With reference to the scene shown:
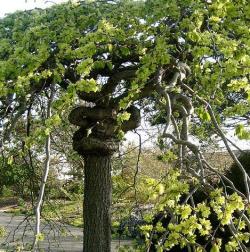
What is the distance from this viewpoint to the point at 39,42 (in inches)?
137

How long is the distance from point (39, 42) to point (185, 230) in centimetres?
170

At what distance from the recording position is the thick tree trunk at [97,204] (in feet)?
14.5

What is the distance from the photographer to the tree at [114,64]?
297 centimetres

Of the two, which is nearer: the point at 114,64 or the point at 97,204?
the point at 114,64

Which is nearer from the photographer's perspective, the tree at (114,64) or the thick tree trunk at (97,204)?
the tree at (114,64)

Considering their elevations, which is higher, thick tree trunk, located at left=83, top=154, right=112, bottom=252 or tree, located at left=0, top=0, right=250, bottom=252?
tree, located at left=0, top=0, right=250, bottom=252

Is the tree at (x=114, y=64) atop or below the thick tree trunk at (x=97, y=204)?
atop

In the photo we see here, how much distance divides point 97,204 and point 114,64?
128 centimetres

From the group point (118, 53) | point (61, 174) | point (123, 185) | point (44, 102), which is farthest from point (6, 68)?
point (61, 174)

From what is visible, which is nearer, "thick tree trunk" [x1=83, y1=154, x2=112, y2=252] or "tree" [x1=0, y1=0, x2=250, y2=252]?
"tree" [x1=0, y1=0, x2=250, y2=252]

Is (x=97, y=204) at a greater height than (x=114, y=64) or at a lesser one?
lesser

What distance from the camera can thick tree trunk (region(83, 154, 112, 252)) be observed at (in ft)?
14.5

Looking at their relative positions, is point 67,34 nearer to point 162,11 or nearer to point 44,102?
point 162,11

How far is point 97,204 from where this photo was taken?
4438 mm
